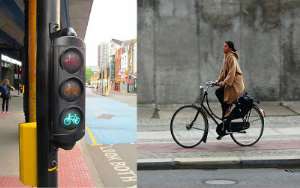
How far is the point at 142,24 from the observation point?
15.3 metres

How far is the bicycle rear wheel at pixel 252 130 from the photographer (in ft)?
29.1

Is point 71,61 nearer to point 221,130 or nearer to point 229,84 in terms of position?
point 229,84

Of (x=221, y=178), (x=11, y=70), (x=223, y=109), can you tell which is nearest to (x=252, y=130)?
(x=223, y=109)

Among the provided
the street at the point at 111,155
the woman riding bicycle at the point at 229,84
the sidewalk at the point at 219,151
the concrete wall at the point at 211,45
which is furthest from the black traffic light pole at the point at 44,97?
the concrete wall at the point at 211,45

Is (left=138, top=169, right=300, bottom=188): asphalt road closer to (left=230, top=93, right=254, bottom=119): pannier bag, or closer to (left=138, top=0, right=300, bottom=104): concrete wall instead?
(left=230, top=93, right=254, bottom=119): pannier bag

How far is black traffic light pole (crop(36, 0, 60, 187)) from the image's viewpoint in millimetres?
3555

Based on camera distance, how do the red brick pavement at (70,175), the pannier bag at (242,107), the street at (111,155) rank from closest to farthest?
the red brick pavement at (70,175) → the street at (111,155) → the pannier bag at (242,107)

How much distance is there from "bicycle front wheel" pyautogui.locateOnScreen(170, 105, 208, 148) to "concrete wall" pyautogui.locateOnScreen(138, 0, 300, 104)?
20.5 feet

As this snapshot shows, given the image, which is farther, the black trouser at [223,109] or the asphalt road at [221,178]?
the black trouser at [223,109]

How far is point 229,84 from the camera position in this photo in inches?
337

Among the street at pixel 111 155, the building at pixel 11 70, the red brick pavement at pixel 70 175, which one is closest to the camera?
the red brick pavement at pixel 70 175

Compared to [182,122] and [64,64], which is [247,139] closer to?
[182,122]

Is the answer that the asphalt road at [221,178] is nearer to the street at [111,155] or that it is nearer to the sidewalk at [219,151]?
the sidewalk at [219,151]

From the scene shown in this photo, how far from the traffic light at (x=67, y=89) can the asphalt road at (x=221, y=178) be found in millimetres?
3175
